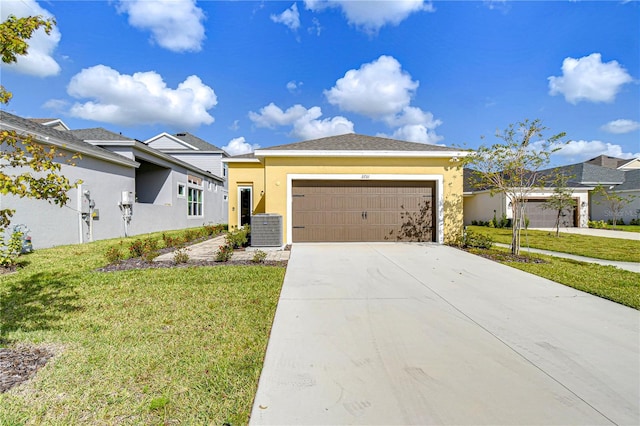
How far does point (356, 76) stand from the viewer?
16.7 meters

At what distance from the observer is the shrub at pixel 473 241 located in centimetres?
914

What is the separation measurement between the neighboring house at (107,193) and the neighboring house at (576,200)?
1870cm

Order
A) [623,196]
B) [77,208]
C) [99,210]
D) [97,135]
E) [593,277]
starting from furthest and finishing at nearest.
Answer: [623,196] < [97,135] < [99,210] < [77,208] < [593,277]

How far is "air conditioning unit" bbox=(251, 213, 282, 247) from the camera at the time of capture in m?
9.01

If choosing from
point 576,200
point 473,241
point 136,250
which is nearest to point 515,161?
point 473,241

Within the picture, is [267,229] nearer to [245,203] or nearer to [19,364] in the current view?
[245,203]

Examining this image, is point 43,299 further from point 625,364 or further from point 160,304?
point 625,364

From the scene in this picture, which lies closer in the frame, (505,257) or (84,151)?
(505,257)

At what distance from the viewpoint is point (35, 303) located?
4.11 m

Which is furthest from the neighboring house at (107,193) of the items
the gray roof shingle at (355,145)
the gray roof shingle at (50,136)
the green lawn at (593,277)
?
the green lawn at (593,277)

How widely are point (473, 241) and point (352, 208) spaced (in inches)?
169

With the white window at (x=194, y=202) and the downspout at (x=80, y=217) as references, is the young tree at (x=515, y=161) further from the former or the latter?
the white window at (x=194, y=202)

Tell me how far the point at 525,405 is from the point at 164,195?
17613mm

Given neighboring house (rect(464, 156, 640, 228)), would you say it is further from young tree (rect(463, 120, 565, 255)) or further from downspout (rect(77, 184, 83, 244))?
downspout (rect(77, 184, 83, 244))
